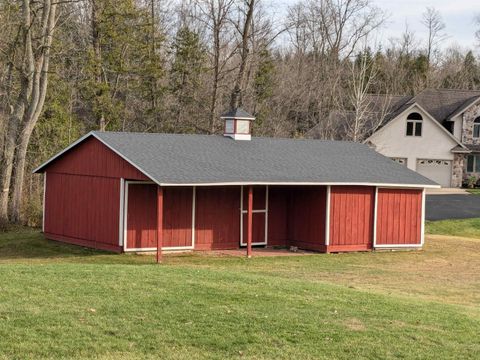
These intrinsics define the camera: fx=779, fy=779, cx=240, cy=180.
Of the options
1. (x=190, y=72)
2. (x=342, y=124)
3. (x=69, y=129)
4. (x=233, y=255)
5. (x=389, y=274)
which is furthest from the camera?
(x=342, y=124)

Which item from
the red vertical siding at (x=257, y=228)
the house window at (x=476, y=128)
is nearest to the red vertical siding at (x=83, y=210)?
the red vertical siding at (x=257, y=228)

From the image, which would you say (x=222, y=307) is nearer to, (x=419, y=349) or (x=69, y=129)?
(x=419, y=349)

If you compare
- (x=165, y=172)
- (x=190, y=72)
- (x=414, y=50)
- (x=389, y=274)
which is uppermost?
(x=414, y=50)

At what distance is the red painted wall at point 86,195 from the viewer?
22.0m

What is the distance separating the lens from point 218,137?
2581 centimetres

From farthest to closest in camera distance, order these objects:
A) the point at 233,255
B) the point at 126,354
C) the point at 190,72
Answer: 1. the point at 190,72
2. the point at 233,255
3. the point at 126,354

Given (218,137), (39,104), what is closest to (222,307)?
(218,137)

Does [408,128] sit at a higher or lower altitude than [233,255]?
higher

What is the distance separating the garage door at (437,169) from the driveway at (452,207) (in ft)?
20.6

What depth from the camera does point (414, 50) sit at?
82.2 metres

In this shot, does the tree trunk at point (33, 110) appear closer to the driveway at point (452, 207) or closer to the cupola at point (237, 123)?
the cupola at point (237, 123)

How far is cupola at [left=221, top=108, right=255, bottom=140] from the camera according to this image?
2580 cm

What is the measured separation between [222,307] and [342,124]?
121ft

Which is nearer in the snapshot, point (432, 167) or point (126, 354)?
point (126, 354)
